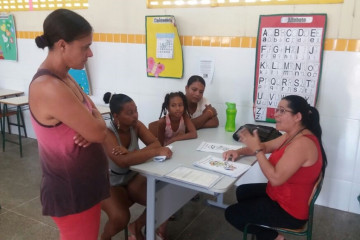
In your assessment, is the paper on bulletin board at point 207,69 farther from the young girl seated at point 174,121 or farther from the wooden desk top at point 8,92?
the wooden desk top at point 8,92

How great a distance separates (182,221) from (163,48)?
5.68ft

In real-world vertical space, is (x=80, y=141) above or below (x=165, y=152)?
above

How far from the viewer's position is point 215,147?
2213 millimetres

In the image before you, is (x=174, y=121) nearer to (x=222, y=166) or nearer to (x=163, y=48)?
(x=222, y=166)

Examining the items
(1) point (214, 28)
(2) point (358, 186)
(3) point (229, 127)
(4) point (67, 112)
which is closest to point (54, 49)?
(4) point (67, 112)

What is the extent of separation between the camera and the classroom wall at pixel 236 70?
2.60 m

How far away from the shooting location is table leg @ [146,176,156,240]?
178 cm

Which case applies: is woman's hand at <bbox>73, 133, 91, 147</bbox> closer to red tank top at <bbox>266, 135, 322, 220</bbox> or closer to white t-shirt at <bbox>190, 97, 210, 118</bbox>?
red tank top at <bbox>266, 135, 322, 220</bbox>

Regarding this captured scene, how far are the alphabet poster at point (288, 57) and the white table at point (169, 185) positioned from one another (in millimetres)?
821

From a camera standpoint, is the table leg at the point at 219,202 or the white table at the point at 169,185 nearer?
the white table at the point at 169,185

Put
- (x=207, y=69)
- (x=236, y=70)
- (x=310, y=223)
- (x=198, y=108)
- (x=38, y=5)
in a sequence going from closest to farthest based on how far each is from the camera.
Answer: (x=310, y=223)
(x=198, y=108)
(x=236, y=70)
(x=207, y=69)
(x=38, y=5)

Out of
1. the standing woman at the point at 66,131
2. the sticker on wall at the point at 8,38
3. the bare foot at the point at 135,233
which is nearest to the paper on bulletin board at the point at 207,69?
the bare foot at the point at 135,233

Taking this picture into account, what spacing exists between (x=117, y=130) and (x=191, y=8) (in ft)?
5.39

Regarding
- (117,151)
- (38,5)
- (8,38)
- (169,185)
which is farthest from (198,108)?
(8,38)
